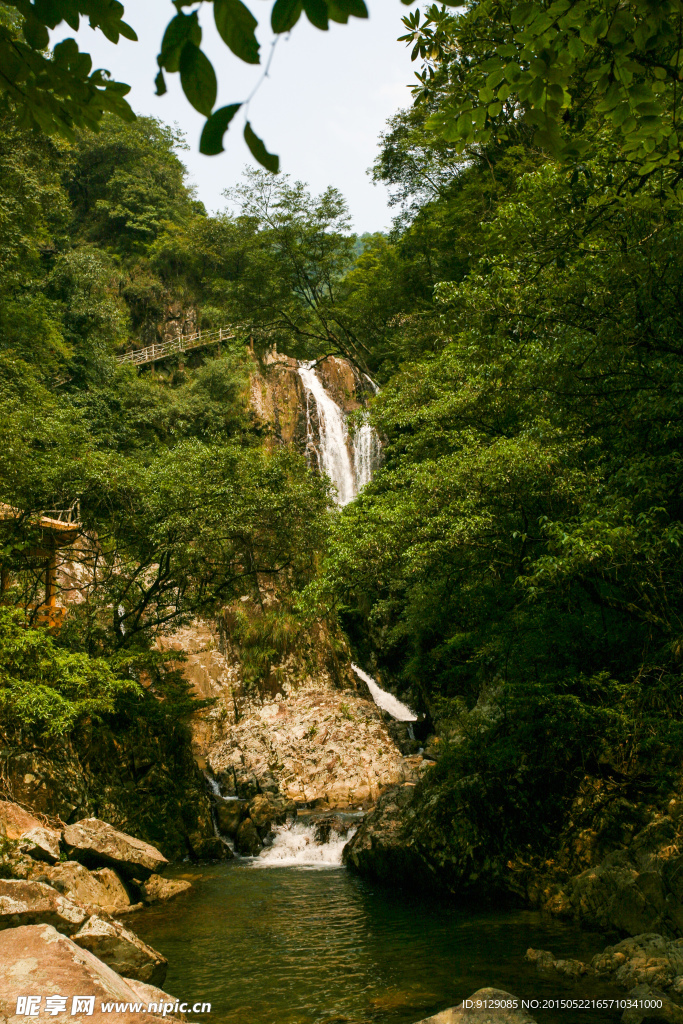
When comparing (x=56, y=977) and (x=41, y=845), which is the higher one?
(x=41, y=845)

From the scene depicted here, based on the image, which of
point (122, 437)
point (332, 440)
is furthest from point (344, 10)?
point (122, 437)

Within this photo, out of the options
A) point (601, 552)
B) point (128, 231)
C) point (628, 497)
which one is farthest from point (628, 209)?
point (128, 231)

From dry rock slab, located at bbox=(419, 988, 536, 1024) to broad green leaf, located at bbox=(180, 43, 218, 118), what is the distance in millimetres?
4422

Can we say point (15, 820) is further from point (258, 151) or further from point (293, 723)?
point (258, 151)

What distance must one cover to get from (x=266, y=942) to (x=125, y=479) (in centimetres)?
698

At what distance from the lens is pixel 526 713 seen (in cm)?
734

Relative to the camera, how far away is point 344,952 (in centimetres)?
573

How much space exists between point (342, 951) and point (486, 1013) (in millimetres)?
2526

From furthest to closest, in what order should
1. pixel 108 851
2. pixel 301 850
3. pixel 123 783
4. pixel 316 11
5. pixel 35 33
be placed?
1. pixel 123 783
2. pixel 301 850
3. pixel 108 851
4. pixel 35 33
5. pixel 316 11

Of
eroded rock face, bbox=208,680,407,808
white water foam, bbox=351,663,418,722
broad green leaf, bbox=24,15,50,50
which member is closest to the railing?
white water foam, bbox=351,663,418,722

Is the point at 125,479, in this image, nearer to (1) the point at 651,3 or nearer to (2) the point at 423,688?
(2) the point at 423,688

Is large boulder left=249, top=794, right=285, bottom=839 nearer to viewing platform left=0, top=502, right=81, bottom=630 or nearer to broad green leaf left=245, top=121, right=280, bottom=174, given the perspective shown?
viewing platform left=0, top=502, right=81, bottom=630

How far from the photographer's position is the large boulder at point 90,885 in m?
6.49

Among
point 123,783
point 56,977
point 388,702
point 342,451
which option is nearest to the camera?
point 56,977
